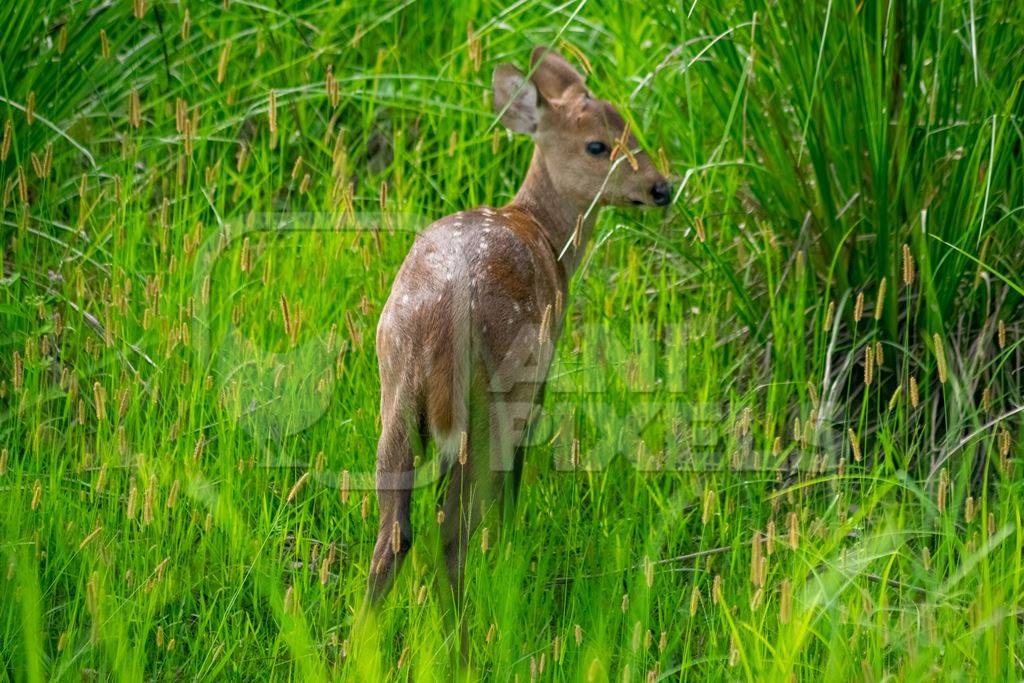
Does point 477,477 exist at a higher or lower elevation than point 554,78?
lower

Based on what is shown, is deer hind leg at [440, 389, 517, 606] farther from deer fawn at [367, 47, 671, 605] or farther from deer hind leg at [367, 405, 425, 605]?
deer hind leg at [367, 405, 425, 605]

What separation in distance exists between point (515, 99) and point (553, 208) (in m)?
0.38

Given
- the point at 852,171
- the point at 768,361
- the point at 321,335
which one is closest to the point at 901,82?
the point at 852,171

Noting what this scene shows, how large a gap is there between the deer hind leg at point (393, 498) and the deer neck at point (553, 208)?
109 cm

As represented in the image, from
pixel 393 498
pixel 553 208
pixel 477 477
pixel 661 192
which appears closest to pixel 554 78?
pixel 553 208

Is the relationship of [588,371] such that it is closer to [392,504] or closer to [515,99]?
[515,99]

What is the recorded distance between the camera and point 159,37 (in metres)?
5.22

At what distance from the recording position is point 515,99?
4562 mm

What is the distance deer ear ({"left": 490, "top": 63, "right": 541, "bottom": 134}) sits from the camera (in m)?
4.56

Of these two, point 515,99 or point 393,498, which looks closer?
point 393,498

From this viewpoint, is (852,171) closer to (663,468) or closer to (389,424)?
(663,468)

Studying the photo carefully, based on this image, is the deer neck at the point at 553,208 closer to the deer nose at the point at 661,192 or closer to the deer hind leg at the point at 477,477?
the deer nose at the point at 661,192

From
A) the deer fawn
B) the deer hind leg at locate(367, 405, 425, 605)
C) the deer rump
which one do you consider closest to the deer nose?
the deer fawn

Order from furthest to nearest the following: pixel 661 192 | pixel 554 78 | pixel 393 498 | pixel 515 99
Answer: pixel 554 78
pixel 515 99
pixel 661 192
pixel 393 498
